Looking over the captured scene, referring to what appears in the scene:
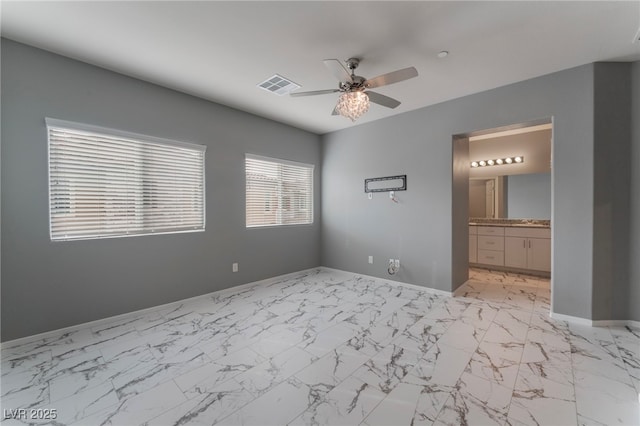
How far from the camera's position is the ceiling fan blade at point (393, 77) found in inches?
82.9

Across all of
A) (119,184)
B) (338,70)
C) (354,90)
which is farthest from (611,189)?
(119,184)

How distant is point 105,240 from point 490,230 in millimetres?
6106

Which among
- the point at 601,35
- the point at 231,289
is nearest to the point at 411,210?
the point at 601,35

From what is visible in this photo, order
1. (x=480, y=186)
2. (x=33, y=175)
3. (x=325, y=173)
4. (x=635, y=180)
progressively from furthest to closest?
(x=480, y=186) → (x=325, y=173) → (x=635, y=180) → (x=33, y=175)

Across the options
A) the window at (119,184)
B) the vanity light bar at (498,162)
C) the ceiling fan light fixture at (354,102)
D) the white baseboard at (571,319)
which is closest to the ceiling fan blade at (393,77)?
the ceiling fan light fixture at (354,102)

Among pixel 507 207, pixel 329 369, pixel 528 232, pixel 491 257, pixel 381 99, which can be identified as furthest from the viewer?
pixel 507 207

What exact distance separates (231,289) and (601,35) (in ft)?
16.3

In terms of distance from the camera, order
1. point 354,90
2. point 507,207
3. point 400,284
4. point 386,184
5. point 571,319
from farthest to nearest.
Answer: point 507,207, point 386,184, point 400,284, point 571,319, point 354,90

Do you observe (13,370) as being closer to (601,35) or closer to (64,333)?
(64,333)

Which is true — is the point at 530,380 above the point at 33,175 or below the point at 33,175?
below

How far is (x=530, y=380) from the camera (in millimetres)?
1869

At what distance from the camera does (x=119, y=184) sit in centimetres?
292

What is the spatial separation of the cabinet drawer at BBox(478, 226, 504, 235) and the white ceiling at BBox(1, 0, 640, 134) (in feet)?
9.39

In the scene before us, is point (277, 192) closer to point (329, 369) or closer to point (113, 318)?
point (113, 318)
